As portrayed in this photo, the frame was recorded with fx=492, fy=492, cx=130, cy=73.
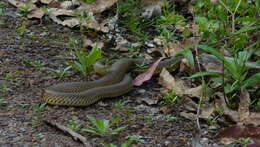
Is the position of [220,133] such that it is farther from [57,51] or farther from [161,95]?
[57,51]

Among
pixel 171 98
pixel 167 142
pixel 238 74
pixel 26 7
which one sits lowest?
pixel 167 142

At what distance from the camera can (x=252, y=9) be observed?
6242mm

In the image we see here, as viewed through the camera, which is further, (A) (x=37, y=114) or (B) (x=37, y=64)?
(B) (x=37, y=64)

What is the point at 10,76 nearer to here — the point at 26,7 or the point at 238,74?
the point at 26,7

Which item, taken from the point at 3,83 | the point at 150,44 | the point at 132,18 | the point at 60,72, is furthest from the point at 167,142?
the point at 132,18

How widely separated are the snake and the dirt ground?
0.07 m

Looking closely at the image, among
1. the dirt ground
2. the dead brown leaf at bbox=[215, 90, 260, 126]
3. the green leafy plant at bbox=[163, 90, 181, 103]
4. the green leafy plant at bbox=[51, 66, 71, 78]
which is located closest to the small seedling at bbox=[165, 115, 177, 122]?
the dirt ground

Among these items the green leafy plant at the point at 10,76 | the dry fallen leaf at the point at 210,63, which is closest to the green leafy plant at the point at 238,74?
the dry fallen leaf at the point at 210,63

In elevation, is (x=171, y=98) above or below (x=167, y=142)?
above

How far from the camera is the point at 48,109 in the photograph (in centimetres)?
487

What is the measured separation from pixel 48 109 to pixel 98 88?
700mm

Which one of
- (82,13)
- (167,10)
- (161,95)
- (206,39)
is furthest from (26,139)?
(167,10)

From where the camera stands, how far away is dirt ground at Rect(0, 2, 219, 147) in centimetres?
432

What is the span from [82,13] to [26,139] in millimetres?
3308
